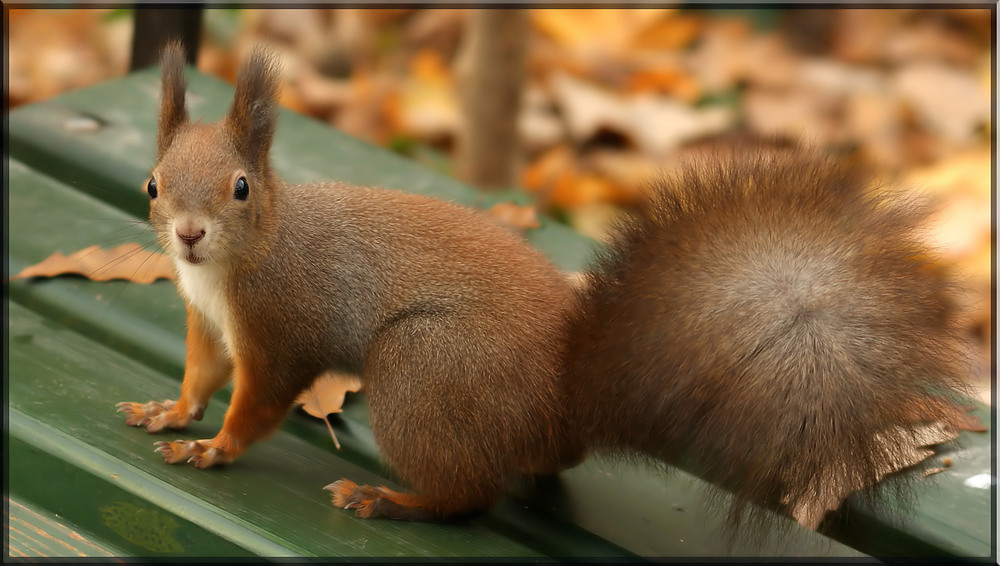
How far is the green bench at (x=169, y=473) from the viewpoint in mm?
1560

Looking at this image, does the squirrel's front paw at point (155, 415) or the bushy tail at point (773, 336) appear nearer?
the bushy tail at point (773, 336)

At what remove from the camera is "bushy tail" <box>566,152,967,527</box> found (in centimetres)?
142

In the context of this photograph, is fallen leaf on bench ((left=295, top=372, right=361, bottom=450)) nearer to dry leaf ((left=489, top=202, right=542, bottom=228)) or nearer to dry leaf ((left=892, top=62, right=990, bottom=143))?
dry leaf ((left=489, top=202, right=542, bottom=228))

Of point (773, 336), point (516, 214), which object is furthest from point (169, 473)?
point (516, 214)

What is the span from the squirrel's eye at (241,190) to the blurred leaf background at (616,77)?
2.30 m

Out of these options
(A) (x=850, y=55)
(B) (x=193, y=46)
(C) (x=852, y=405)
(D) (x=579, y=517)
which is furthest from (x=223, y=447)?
(A) (x=850, y=55)

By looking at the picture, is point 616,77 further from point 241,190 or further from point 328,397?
point 241,190

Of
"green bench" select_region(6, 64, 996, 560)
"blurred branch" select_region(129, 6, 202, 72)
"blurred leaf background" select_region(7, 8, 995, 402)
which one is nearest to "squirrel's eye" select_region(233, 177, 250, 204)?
"green bench" select_region(6, 64, 996, 560)

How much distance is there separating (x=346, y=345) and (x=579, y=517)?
0.49m

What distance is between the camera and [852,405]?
142 centimetres

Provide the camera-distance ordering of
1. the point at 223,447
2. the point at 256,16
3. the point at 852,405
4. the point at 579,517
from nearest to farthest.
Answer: the point at 852,405
the point at 223,447
the point at 579,517
the point at 256,16

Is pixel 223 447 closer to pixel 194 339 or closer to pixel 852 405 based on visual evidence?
pixel 194 339

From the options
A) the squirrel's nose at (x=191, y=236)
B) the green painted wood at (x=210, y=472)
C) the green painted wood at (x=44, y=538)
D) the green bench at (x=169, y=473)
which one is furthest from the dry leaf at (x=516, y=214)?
the green painted wood at (x=44, y=538)

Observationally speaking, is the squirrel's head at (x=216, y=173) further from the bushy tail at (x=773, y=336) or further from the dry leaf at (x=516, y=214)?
the dry leaf at (x=516, y=214)
